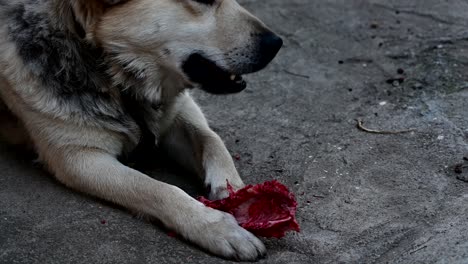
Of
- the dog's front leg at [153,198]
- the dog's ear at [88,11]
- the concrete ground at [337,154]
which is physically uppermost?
the dog's ear at [88,11]

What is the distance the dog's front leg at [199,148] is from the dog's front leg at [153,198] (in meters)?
0.31

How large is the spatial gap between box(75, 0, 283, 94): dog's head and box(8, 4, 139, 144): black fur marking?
11 cm

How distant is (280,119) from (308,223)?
117 centimetres

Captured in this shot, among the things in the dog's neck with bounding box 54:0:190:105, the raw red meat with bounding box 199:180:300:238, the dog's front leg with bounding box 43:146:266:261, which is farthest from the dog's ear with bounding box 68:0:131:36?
the raw red meat with bounding box 199:180:300:238

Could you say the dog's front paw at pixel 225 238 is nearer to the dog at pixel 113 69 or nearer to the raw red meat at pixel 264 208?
the raw red meat at pixel 264 208

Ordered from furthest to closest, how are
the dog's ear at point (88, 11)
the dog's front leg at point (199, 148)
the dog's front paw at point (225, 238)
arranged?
the dog's front leg at point (199, 148) → the dog's ear at point (88, 11) → the dog's front paw at point (225, 238)

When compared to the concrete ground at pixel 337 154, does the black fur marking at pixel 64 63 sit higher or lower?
higher

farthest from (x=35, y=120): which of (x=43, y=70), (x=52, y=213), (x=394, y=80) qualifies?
(x=394, y=80)

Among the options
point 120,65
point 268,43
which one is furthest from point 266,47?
point 120,65

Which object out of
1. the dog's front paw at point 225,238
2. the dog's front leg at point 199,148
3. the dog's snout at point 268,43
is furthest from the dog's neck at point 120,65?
the dog's front paw at point 225,238

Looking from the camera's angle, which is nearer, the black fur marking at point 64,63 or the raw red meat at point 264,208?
the raw red meat at point 264,208

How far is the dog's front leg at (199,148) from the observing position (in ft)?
12.0

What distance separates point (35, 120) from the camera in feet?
12.1

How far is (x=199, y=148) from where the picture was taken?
12.9 ft
